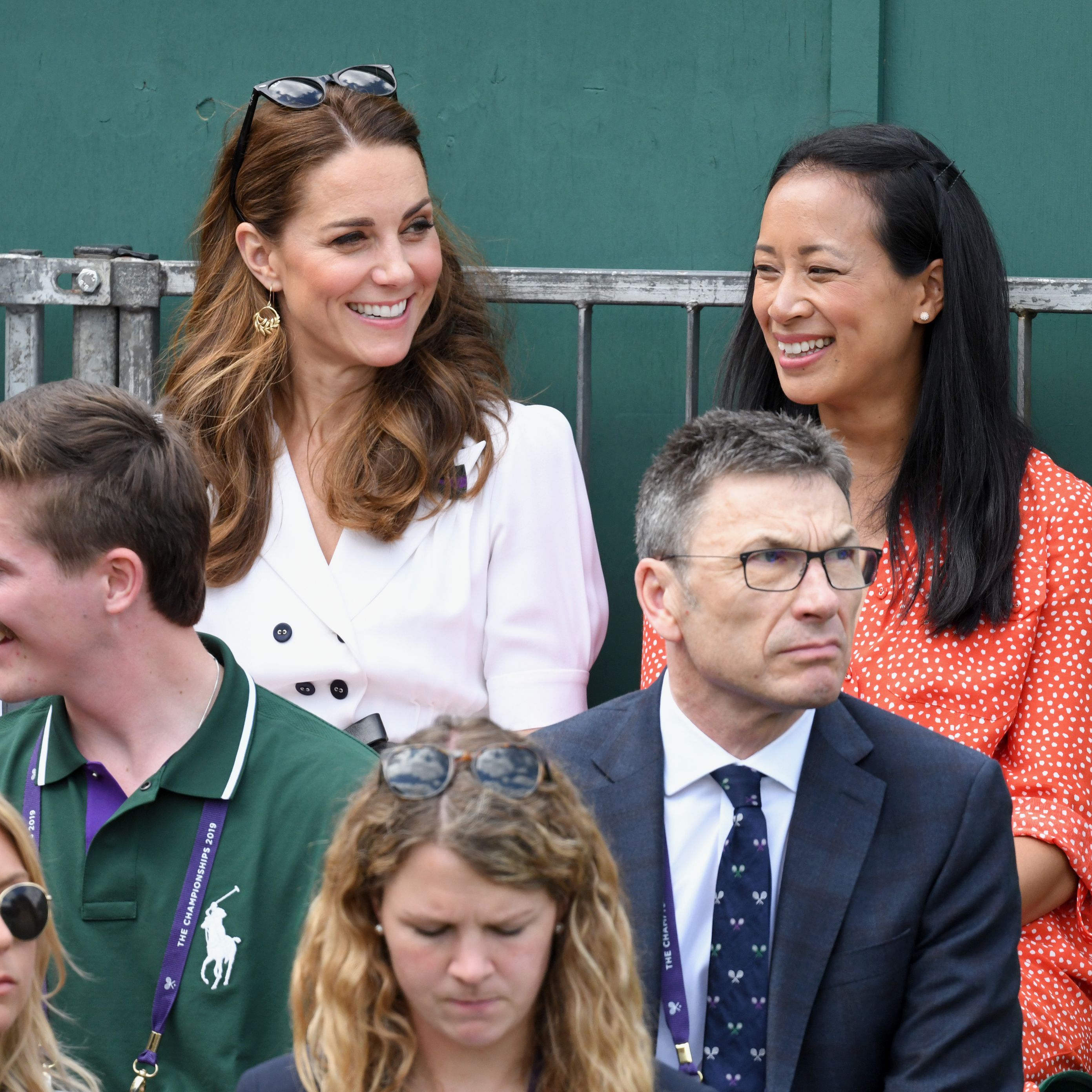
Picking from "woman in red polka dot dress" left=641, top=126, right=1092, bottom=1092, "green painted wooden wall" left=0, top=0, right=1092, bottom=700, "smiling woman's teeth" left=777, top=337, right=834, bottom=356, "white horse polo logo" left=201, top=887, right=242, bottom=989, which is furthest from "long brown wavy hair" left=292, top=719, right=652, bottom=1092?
"green painted wooden wall" left=0, top=0, right=1092, bottom=700

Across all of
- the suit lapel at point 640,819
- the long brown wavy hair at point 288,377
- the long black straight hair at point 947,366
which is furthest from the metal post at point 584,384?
the suit lapel at point 640,819

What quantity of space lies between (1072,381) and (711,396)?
0.85 m

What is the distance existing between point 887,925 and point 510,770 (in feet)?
2.25

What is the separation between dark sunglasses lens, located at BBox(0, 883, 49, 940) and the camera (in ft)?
6.43

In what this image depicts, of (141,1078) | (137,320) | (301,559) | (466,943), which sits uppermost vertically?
(137,320)

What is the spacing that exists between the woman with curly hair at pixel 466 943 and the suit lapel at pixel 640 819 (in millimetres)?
296

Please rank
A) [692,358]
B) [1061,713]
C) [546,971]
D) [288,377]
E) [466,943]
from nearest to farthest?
[466,943]
[546,971]
[1061,713]
[288,377]
[692,358]

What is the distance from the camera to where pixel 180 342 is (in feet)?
12.3

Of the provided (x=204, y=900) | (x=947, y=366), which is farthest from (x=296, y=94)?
(x=204, y=900)

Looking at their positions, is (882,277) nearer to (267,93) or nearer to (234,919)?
(267,93)

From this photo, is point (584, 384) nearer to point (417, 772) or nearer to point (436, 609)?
point (436, 609)

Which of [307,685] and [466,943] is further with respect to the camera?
[307,685]

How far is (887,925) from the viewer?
90.3 inches

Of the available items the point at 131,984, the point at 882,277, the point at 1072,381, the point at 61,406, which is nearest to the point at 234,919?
the point at 131,984
